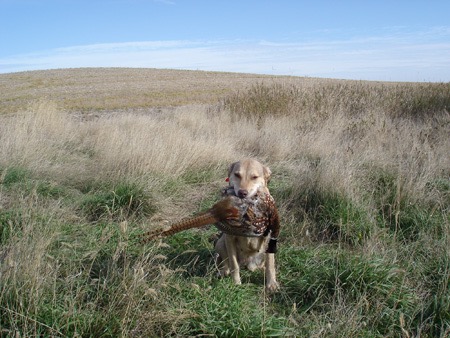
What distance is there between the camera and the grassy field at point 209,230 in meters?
2.56

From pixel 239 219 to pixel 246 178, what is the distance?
0.40 metres

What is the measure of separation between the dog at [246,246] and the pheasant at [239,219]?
0.24ft

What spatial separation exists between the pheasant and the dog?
73mm

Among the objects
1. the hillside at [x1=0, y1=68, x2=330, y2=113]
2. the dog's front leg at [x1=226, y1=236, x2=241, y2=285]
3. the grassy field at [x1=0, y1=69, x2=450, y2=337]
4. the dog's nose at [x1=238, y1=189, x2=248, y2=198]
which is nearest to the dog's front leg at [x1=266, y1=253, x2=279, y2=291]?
→ the grassy field at [x1=0, y1=69, x2=450, y2=337]

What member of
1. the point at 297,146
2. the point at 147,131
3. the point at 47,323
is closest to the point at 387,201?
the point at 297,146

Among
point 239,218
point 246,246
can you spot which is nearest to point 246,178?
point 239,218

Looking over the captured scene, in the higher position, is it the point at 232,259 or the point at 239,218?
the point at 239,218

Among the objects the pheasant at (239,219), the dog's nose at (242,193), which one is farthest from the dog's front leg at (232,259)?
the dog's nose at (242,193)

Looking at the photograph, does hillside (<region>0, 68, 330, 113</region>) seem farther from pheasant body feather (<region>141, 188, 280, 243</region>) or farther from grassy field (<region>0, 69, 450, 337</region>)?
pheasant body feather (<region>141, 188, 280, 243</region>)

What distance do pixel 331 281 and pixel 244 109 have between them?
26.6 ft

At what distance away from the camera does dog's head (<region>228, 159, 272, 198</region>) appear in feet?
11.2

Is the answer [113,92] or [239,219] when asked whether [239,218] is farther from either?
[113,92]

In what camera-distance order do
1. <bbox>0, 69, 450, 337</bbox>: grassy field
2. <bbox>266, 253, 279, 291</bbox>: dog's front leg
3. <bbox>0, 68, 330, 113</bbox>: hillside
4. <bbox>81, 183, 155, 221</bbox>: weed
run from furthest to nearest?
<bbox>0, 68, 330, 113</bbox>: hillside, <bbox>81, 183, 155, 221</bbox>: weed, <bbox>266, 253, 279, 291</bbox>: dog's front leg, <bbox>0, 69, 450, 337</bbox>: grassy field

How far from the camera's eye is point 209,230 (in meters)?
4.50
